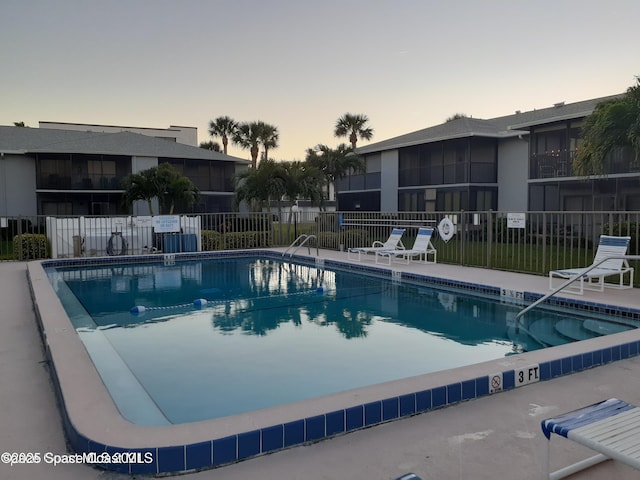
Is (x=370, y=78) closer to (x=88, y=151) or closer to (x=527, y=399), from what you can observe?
(x=88, y=151)

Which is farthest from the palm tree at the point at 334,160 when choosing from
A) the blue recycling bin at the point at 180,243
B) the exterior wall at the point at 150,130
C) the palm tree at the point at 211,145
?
the exterior wall at the point at 150,130

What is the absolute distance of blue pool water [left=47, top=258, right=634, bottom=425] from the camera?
16.8ft

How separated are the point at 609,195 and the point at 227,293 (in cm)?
1730

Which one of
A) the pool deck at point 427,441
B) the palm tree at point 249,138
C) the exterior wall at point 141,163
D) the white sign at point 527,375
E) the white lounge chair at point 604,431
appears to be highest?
the palm tree at point 249,138

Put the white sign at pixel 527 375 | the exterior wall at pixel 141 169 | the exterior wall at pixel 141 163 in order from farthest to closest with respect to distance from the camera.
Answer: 1. the exterior wall at pixel 141 163
2. the exterior wall at pixel 141 169
3. the white sign at pixel 527 375

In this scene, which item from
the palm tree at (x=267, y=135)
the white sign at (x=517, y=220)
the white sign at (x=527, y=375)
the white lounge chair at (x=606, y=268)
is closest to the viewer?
the white sign at (x=527, y=375)

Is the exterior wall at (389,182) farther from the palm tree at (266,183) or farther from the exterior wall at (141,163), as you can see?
the exterior wall at (141,163)

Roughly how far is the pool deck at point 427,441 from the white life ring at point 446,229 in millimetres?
8724

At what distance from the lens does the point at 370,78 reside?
22.3 meters

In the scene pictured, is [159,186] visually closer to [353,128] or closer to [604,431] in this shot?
[353,128]

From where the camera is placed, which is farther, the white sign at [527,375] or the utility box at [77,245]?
the utility box at [77,245]

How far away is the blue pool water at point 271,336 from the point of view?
5130 mm

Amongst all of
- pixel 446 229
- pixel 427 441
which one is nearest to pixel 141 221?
pixel 446 229

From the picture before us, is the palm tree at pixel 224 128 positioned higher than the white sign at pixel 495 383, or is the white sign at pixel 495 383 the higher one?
the palm tree at pixel 224 128
